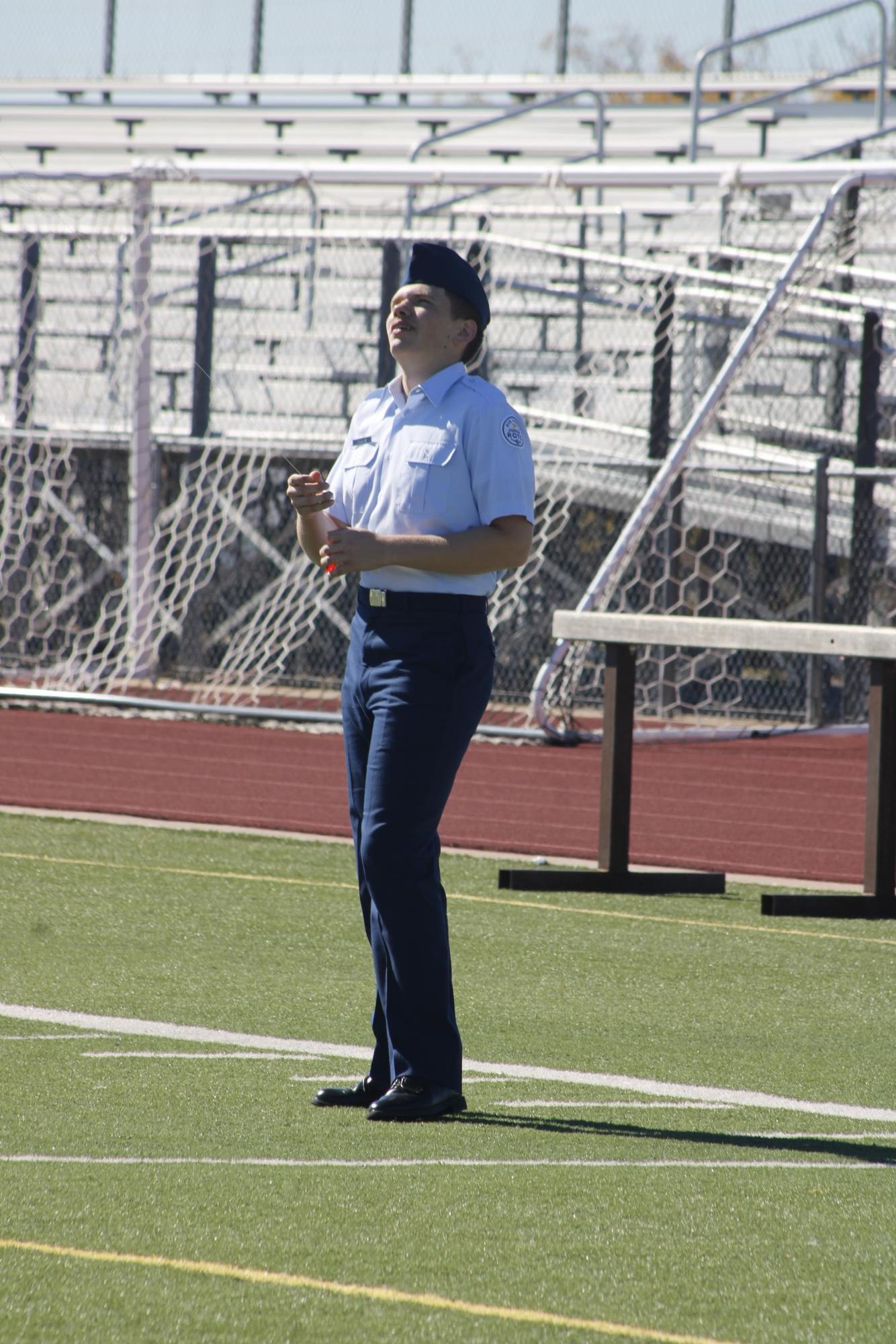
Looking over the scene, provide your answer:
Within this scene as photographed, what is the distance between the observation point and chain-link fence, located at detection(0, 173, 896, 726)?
1563 centimetres

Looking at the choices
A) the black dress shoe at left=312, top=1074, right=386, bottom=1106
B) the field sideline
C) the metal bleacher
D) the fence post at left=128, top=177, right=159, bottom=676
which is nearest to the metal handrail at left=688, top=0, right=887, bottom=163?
the metal bleacher

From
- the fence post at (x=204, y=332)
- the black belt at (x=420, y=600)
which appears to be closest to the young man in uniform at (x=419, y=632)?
the black belt at (x=420, y=600)

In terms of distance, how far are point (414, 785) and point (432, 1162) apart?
33.9 inches

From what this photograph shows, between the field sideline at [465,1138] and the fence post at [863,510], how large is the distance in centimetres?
785

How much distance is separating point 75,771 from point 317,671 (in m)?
5.88

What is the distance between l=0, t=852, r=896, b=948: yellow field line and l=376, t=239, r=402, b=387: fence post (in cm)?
865

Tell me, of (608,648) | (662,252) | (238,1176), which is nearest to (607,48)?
(662,252)

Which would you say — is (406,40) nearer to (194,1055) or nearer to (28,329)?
(28,329)

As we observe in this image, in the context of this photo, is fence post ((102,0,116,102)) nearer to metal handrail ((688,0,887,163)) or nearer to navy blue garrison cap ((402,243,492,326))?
metal handrail ((688,0,887,163))

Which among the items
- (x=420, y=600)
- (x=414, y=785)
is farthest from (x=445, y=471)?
(x=414, y=785)

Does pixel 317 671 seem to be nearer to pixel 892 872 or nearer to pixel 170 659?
pixel 170 659

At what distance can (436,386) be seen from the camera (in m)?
4.60

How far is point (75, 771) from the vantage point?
38.5 ft

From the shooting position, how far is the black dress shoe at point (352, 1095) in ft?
14.7
